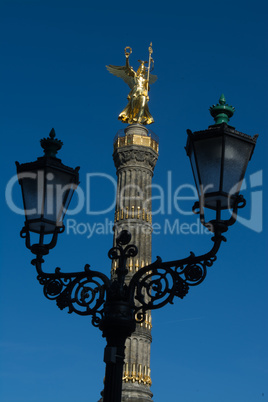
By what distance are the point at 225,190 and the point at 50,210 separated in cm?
136

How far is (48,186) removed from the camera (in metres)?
5.13

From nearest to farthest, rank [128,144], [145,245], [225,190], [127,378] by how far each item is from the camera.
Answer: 1. [225,190]
2. [127,378]
3. [145,245]
4. [128,144]

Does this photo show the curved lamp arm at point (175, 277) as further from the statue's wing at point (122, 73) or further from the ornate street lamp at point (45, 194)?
the statue's wing at point (122, 73)

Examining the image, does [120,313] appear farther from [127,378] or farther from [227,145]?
[127,378]

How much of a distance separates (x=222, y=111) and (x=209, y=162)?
62 cm

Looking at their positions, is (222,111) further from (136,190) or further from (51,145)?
(136,190)

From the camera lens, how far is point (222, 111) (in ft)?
16.9

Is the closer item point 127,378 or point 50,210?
point 50,210

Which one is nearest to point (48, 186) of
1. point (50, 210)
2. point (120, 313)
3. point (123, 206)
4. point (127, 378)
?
point (50, 210)

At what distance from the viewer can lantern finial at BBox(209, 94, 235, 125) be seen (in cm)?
508

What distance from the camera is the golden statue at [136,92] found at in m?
29.1

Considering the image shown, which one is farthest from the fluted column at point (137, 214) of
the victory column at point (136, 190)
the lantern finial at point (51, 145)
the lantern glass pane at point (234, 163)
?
the lantern glass pane at point (234, 163)

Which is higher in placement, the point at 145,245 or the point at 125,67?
the point at 125,67

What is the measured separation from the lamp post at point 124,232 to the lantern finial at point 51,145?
0.13m
